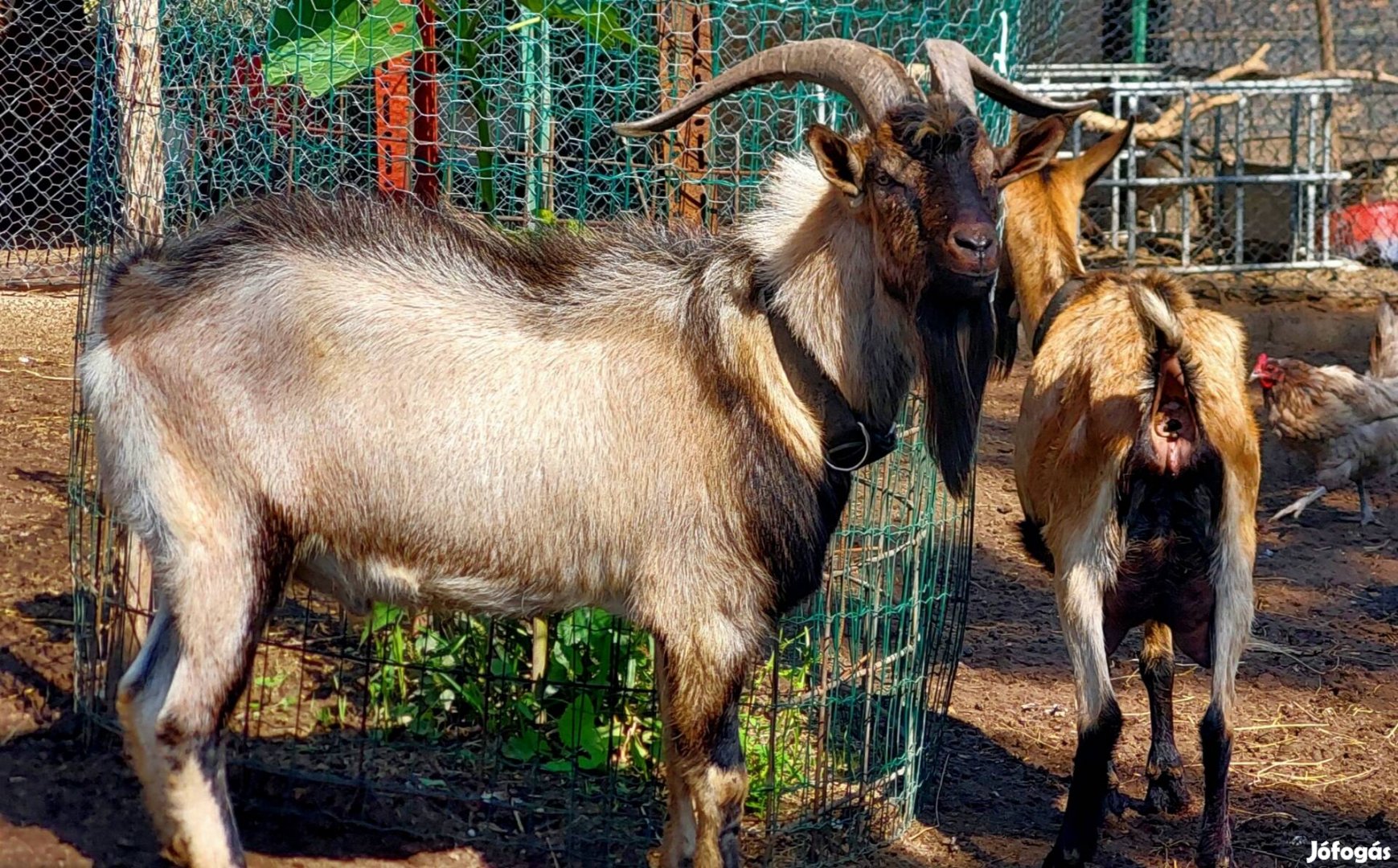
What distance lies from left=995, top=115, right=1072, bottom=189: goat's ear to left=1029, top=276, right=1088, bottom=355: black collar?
155 cm

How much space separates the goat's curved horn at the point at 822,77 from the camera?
143 inches

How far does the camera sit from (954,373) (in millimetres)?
3699

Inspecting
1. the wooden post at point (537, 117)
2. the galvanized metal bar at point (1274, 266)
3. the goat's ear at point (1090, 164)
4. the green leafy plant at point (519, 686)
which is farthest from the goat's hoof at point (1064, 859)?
the galvanized metal bar at point (1274, 266)

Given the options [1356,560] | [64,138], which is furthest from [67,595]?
[64,138]

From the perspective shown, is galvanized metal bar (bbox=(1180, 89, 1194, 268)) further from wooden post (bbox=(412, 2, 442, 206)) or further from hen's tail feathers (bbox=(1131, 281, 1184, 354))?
wooden post (bbox=(412, 2, 442, 206))

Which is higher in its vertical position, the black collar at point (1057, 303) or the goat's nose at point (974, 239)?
the goat's nose at point (974, 239)

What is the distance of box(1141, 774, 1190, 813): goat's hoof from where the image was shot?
16.0 feet

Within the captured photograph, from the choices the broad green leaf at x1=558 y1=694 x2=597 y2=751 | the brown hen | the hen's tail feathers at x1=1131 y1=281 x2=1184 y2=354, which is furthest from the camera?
the brown hen

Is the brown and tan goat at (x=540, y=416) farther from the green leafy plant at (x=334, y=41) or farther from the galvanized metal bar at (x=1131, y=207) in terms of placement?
the galvanized metal bar at (x=1131, y=207)

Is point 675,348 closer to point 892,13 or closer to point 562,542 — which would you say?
point 562,542

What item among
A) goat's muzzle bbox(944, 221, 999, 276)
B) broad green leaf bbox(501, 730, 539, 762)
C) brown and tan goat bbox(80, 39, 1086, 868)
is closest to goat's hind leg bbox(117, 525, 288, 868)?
brown and tan goat bbox(80, 39, 1086, 868)

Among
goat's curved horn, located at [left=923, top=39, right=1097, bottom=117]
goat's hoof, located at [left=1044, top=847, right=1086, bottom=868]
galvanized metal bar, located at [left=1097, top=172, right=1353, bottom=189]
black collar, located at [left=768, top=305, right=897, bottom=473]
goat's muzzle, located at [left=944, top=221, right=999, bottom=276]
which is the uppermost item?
goat's curved horn, located at [left=923, top=39, right=1097, bottom=117]

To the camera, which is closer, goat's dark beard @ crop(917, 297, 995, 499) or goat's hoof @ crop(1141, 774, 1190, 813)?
goat's dark beard @ crop(917, 297, 995, 499)

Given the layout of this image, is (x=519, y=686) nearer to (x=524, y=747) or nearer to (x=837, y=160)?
(x=524, y=747)
